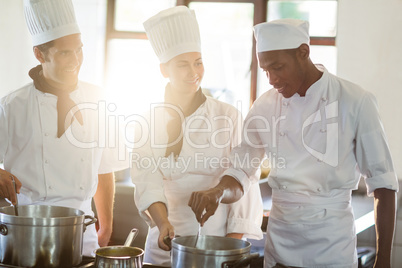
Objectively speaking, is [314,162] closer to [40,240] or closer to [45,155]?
[40,240]

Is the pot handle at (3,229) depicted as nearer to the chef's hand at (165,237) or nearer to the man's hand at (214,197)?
the chef's hand at (165,237)

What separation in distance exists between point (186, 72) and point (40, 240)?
945 mm

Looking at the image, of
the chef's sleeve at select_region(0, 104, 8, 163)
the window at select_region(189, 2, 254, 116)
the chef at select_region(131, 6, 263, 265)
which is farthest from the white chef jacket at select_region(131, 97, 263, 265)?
the window at select_region(189, 2, 254, 116)

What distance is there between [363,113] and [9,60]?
4.93m

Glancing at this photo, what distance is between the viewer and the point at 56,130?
227 centimetres

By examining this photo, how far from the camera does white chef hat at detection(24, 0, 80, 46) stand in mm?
2332

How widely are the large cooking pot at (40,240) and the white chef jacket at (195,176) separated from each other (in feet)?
1.60

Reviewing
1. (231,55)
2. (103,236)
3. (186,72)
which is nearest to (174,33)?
(186,72)

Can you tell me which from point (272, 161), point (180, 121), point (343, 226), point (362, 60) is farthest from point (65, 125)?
point (362, 60)

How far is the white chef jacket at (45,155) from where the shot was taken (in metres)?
2.19

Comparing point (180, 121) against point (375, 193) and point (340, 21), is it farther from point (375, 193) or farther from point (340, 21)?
point (340, 21)

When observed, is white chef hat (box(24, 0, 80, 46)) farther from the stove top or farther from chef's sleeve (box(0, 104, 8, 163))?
the stove top

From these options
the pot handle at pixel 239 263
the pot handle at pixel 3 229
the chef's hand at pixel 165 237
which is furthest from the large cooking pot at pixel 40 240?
the pot handle at pixel 239 263

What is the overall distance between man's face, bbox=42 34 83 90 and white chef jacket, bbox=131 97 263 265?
0.45 meters
